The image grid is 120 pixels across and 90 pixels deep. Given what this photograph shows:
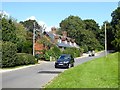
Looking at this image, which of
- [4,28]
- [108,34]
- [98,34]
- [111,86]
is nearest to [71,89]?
[111,86]

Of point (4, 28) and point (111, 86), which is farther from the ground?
point (4, 28)

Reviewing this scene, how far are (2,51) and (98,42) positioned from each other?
97977 mm

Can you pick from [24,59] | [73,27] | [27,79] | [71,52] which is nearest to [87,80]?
[27,79]

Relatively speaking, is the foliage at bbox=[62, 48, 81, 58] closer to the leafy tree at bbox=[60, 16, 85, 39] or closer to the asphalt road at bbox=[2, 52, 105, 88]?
the leafy tree at bbox=[60, 16, 85, 39]

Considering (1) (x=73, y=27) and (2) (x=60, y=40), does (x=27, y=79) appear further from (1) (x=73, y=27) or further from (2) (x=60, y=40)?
(1) (x=73, y=27)

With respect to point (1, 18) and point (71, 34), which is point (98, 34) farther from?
point (1, 18)

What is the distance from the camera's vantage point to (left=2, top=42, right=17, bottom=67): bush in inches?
1441

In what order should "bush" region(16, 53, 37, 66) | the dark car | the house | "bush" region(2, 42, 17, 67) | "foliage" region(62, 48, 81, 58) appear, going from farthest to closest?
the house < "foliage" region(62, 48, 81, 58) < "bush" region(16, 53, 37, 66) < the dark car < "bush" region(2, 42, 17, 67)

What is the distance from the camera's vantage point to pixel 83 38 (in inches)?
4813

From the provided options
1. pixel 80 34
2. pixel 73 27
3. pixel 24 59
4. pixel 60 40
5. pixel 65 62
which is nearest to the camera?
pixel 65 62

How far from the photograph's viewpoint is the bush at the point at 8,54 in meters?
36.6

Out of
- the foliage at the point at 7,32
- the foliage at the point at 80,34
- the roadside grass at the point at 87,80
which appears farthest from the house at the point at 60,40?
the roadside grass at the point at 87,80

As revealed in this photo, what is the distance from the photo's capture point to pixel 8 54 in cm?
3688

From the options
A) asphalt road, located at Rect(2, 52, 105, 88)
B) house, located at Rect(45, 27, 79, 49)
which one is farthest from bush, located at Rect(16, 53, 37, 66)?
house, located at Rect(45, 27, 79, 49)
